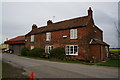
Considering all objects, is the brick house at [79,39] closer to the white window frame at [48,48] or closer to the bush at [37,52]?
the white window frame at [48,48]

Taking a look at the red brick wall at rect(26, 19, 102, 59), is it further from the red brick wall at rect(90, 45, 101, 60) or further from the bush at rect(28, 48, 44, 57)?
the bush at rect(28, 48, 44, 57)

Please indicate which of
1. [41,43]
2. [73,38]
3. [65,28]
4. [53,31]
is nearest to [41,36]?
[41,43]

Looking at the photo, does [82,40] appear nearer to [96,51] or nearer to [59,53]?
[96,51]

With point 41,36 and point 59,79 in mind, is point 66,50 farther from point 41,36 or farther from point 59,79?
point 59,79

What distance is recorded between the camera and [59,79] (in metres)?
7.06

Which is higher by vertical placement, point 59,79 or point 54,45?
point 54,45

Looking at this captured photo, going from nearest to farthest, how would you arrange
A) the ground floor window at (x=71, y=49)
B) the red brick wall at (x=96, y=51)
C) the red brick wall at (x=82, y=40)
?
the red brick wall at (x=96, y=51)
the red brick wall at (x=82, y=40)
the ground floor window at (x=71, y=49)

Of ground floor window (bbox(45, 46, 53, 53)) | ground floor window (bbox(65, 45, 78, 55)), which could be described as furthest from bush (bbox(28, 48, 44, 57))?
ground floor window (bbox(65, 45, 78, 55))

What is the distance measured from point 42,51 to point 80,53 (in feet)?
29.9

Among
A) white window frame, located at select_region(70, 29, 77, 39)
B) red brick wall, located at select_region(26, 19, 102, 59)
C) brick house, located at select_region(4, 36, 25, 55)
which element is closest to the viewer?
red brick wall, located at select_region(26, 19, 102, 59)

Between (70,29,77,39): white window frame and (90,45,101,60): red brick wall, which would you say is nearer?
(90,45,101,60): red brick wall

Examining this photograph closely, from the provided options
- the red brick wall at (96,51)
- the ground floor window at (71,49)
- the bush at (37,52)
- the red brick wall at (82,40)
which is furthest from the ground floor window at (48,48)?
the red brick wall at (96,51)

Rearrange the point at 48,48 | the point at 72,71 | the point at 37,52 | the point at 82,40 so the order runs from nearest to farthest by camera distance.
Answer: the point at 72,71 < the point at 82,40 < the point at 37,52 < the point at 48,48

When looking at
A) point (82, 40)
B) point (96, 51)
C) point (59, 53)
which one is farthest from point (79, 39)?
point (59, 53)
